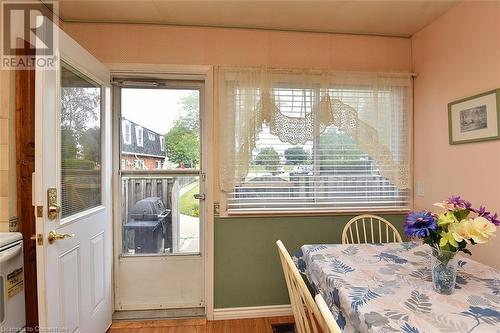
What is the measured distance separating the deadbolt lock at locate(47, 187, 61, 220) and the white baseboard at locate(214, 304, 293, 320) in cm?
142

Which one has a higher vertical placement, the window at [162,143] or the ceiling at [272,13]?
the ceiling at [272,13]

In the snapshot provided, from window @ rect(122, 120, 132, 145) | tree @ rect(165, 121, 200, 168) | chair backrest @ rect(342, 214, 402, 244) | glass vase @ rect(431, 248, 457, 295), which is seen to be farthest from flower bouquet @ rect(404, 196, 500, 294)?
window @ rect(122, 120, 132, 145)

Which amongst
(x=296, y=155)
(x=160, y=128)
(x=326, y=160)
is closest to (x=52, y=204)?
(x=160, y=128)

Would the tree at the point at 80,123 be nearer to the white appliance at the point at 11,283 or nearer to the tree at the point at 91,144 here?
the tree at the point at 91,144

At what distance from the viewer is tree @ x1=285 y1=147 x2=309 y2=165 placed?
220 cm

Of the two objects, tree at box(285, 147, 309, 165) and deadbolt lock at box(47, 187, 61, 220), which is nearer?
deadbolt lock at box(47, 187, 61, 220)

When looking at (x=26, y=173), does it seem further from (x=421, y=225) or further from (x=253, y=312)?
(x=421, y=225)

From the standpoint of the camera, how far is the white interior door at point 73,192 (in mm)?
1289

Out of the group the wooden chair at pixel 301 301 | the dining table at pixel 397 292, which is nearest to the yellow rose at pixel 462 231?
the dining table at pixel 397 292

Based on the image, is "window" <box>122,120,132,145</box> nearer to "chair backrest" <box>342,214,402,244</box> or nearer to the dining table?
the dining table

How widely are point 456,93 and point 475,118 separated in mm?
252

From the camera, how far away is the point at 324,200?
2.23 meters

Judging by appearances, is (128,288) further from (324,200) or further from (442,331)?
(442,331)

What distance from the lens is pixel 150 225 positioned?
7.54 feet
